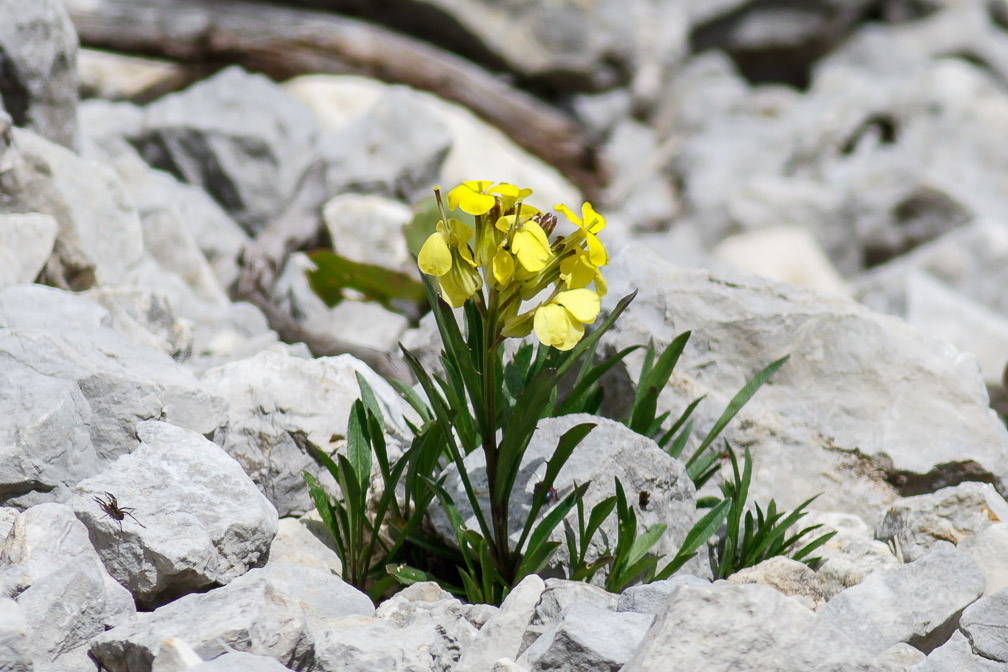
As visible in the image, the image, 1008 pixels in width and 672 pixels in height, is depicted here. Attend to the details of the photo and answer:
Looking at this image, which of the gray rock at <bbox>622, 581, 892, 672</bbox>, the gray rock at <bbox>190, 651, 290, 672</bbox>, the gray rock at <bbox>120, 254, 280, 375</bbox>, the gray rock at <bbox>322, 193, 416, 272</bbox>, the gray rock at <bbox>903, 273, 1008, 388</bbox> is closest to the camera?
the gray rock at <bbox>190, 651, 290, 672</bbox>

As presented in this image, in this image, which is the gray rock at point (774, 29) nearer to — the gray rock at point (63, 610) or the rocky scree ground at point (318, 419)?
the rocky scree ground at point (318, 419)

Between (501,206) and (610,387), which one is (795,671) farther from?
(610,387)

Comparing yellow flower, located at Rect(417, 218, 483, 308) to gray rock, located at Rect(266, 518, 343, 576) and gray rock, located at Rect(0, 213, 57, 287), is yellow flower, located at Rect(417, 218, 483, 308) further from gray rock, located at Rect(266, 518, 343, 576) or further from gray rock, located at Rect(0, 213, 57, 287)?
gray rock, located at Rect(0, 213, 57, 287)

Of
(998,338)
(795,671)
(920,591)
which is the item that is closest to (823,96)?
(998,338)

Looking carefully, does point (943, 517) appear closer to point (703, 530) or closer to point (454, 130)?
point (703, 530)

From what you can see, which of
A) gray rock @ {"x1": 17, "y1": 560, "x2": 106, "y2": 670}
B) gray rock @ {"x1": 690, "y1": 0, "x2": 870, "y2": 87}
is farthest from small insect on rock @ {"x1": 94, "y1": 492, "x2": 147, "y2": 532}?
gray rock @ {"x1": 690, "y1": 0, "x2": 870, "y2": 87}
